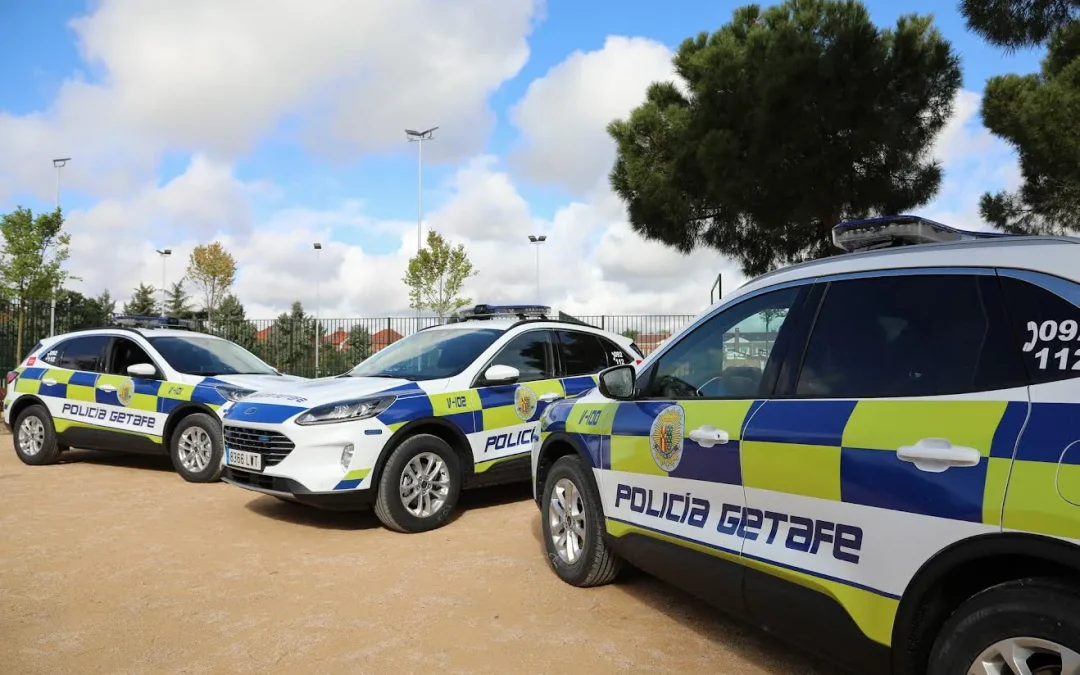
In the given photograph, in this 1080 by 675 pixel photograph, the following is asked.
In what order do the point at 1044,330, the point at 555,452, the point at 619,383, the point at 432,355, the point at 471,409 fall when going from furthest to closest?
the point at 432,355, the point at 471,409, the point at 555,452, the point at 619,383, the point at 1044,330

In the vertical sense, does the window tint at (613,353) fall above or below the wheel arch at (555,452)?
above

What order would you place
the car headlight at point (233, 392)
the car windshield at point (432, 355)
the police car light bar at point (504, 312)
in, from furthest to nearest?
1. the car headlight at point (233, 392)
2. the police car light bar at point (504, 312)
3. the car windshield at point (432, 355)

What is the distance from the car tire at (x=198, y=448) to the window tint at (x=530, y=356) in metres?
3.36

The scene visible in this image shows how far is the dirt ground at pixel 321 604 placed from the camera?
11.5 ft

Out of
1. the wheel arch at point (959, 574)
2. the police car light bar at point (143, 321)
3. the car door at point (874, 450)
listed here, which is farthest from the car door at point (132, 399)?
the wheel arch at point (959, 574)

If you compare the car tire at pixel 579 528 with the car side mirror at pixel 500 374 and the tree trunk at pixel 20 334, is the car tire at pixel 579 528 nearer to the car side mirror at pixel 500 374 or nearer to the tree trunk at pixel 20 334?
the car side mirror at pixel 500 374

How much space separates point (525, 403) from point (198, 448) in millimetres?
3769

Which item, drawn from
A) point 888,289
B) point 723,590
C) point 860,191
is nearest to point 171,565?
point 723,590

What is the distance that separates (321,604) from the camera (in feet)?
14.0

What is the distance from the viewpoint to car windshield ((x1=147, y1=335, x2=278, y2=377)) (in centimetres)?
856

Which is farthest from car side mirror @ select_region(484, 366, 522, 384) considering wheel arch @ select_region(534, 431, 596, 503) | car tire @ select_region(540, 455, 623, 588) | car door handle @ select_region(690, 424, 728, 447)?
car door handle @ select_region(690, 424, 728, 447)

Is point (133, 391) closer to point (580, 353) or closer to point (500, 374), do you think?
point (500, 374)

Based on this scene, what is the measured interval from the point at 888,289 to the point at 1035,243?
50 cm

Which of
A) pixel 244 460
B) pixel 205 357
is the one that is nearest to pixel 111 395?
pixel 205 357
